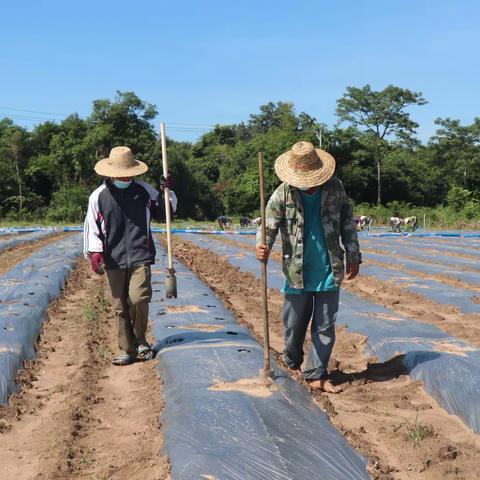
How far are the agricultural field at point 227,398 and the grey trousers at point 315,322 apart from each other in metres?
0.15

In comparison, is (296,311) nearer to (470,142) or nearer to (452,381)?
(452,381)

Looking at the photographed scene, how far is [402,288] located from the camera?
26.3ft

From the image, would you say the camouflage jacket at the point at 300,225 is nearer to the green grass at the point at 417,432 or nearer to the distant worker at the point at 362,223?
the green grass at the point at 417,432

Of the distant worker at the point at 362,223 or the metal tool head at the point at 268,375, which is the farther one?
the distant worker at the point at 362,223

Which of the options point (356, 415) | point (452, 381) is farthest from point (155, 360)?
point (452, 381)

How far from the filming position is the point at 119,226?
4.41 metres

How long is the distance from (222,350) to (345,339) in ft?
4.92

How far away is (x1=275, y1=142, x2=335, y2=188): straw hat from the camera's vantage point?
12.4 ft

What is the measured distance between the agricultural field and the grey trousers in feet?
0.50

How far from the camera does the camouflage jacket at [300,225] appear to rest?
3908mm

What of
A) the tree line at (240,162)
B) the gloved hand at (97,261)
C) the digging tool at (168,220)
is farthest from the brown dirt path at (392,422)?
the tree line at (240,162)

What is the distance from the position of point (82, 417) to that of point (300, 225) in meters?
1.73

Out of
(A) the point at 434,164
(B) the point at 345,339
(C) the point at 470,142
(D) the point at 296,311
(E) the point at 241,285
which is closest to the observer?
(D) the point at 296,311

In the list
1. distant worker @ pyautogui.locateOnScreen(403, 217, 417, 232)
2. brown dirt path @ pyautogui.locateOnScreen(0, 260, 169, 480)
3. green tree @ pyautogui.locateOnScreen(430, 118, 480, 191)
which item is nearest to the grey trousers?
brown dirt path @ pyautogui.locateOnScreen(0, 260, 169, 480)
